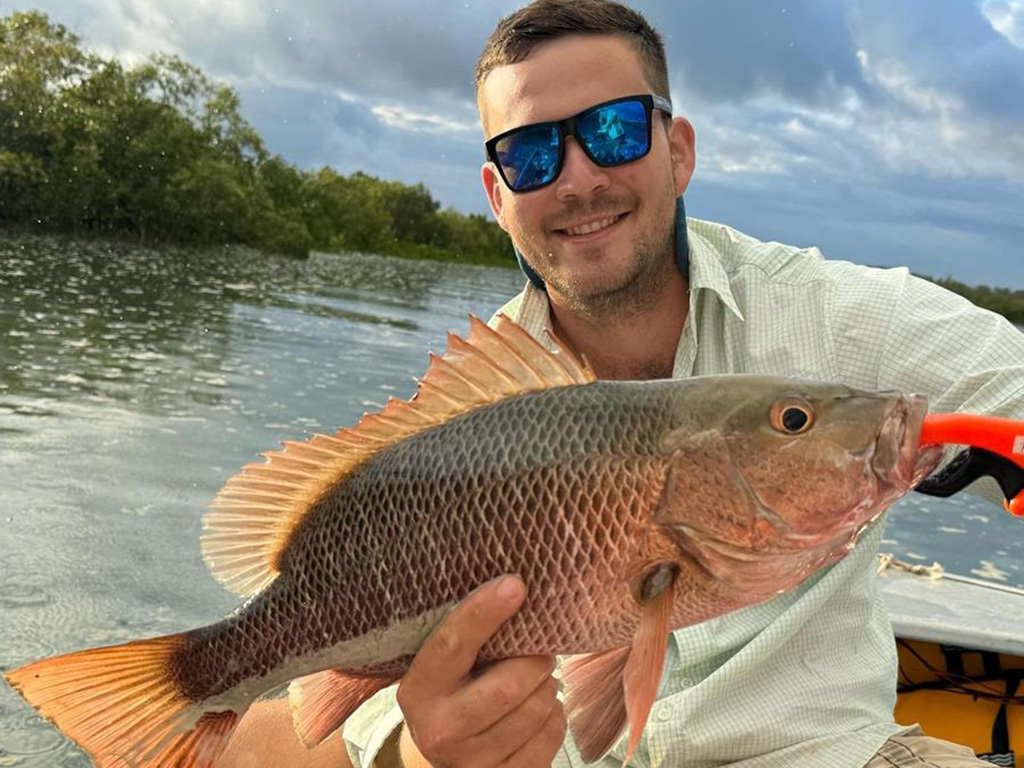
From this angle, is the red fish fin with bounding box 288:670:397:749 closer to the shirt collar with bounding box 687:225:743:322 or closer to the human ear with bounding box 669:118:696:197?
the shirt collar with bounding box 687:225:743:322

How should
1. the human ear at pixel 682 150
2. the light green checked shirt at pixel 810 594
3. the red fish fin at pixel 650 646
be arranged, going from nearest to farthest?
the red fish fin at pixel 650 646
the light green checked shirt at pixel 810 594
the human ear at pixel 682 150

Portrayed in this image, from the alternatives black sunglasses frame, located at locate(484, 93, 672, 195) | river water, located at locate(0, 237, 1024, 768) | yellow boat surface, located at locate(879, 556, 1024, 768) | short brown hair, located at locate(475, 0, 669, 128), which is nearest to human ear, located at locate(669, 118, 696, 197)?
short brown hair, located at locate(475, 0, 669, 128)

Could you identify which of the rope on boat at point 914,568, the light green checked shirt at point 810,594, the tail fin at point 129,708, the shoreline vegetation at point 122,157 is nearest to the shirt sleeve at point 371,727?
the light green checked shirt at point 810,594

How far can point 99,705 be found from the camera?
2.28 meters

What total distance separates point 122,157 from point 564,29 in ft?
196

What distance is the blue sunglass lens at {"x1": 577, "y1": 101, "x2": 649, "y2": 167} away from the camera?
345cm

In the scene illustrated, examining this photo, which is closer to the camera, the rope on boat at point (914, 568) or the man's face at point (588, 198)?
the man's face at point (588, 198)

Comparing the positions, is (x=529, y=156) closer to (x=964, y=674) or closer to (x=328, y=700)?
(x=328, y=700)

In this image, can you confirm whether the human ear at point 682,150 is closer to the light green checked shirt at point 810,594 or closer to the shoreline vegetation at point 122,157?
the light green checked shirt at point 810,594

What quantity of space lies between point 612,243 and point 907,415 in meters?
1.74

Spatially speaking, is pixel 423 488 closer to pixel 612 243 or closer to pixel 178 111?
pixel 612 243

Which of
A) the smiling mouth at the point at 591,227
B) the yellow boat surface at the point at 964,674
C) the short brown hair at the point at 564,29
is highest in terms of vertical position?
the short brown hair at the point at 564,29

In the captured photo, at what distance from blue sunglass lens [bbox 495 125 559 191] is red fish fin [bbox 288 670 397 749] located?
1872 millimetres

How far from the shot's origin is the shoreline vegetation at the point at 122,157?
51.3 m
